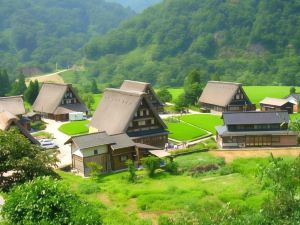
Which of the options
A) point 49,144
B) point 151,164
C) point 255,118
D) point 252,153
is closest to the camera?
point 151,164

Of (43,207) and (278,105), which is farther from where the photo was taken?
(278,105)

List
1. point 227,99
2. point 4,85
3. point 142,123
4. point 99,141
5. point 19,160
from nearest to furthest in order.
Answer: point 19,160, point 99,141, point 142,123, point 227,99, point 4,85

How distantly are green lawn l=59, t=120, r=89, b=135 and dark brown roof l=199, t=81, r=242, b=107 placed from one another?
18.8 meters

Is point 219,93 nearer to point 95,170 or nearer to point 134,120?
point 134,120

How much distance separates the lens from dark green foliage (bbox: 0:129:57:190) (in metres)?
20.0

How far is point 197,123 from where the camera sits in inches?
2157

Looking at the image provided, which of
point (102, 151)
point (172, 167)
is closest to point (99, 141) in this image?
point (102, 151)

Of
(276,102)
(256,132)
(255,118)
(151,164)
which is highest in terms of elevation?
(255,118)

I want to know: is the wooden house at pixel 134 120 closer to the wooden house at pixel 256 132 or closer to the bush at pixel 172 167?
the wooden house at pixel 256 132

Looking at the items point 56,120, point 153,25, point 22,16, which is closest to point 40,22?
point 22,16

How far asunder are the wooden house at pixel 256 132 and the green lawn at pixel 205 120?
259 inches

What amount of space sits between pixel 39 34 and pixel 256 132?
390 ft

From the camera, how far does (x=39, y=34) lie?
149 meters

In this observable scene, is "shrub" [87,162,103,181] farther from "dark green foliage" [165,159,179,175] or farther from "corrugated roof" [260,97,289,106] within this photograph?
"corrugated roof" [260,97,289,106]
